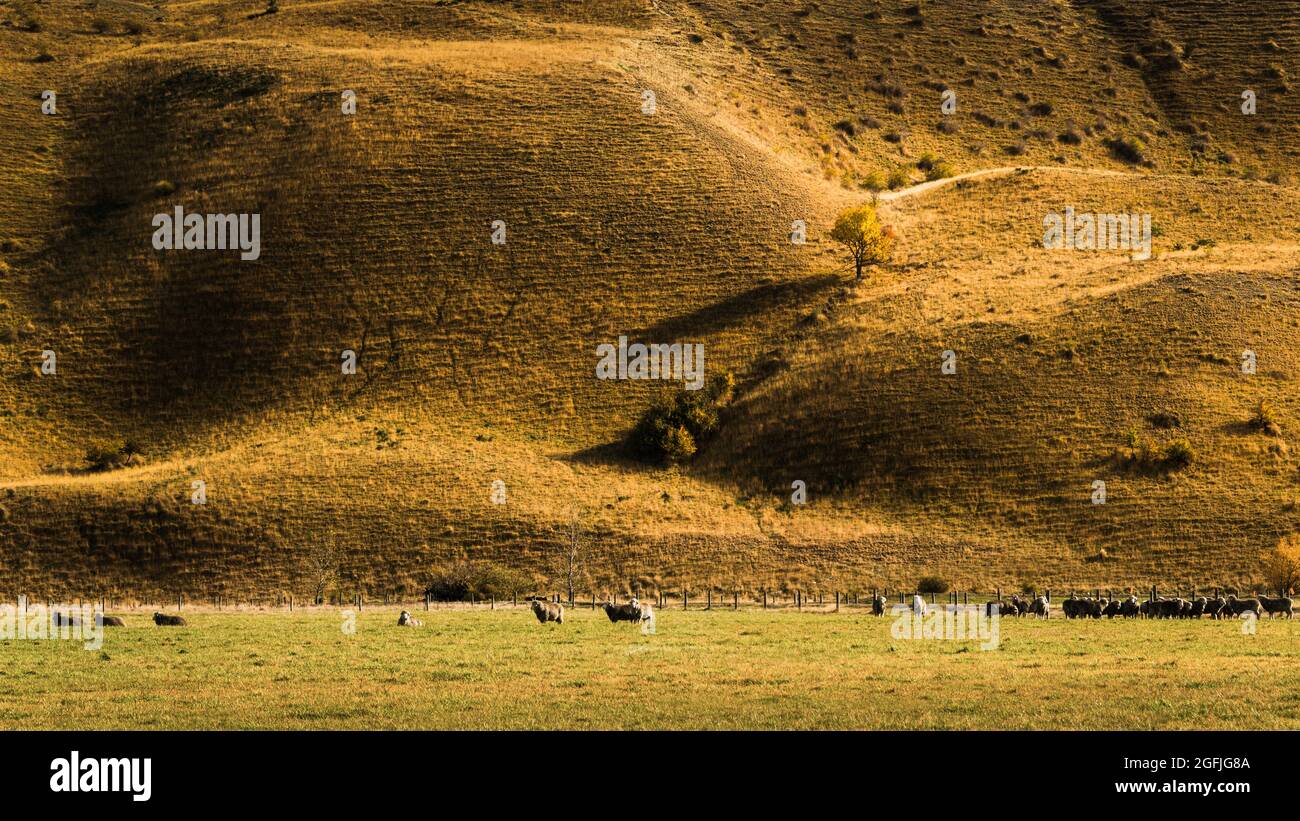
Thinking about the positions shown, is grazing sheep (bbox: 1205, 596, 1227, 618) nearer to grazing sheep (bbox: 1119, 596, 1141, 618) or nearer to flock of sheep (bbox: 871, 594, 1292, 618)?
flock of sheep (bbox: 871, 594, 1292, 618)

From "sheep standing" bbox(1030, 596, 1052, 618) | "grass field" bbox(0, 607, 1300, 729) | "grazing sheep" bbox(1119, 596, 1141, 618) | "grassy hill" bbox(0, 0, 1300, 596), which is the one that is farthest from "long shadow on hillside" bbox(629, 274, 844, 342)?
"grass field" bbox(0, 607, 1300, 729)

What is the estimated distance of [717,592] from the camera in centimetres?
6191

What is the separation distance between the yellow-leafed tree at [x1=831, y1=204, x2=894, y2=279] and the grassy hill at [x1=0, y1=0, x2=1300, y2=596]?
2.21 m

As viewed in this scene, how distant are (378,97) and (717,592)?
59149 millimetres

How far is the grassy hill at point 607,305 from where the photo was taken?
2608 inches

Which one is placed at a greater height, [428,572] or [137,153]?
[137,153]

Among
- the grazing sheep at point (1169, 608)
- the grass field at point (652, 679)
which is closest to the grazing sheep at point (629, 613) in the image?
the grass field at point (652, 679)

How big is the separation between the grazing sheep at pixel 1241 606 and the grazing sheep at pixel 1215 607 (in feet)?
0.77

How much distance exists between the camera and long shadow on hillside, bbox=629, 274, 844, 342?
281 ft

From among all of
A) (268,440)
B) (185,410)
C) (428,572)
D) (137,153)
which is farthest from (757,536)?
(137,153)

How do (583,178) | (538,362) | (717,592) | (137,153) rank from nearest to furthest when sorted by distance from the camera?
(717,592) < (538,362) < (583,178) < (137,153)

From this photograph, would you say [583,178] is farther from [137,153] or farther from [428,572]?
[428,572]

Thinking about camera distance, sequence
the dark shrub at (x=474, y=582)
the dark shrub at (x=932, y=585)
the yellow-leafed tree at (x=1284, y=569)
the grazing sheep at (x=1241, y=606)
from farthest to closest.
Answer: the dark shrub at (x=474, y=582) < the dark shrub at (x=932, y=585) < the yellow-leafed tree at (x=1284, y=569) < the grazing sheep at (x=1241, y=606)

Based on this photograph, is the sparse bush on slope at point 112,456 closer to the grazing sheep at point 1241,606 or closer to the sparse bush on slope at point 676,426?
the sparse bush on slope at point 676,426
